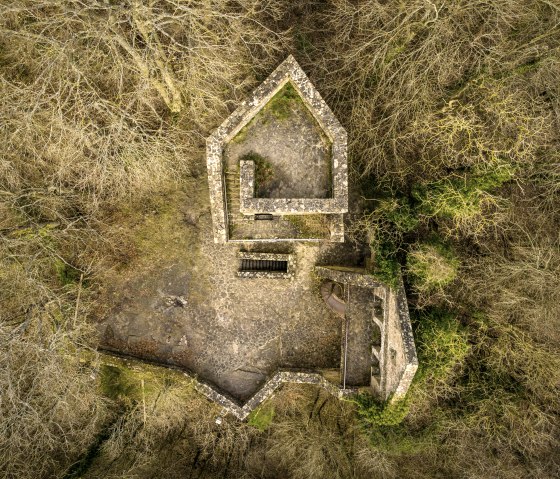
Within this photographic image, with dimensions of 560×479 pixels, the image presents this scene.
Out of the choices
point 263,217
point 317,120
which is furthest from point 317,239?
point 317,120

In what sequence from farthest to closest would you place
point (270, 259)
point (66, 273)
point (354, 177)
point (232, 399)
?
point (66, 273) → point (232, 399) → point (270, 259) → point (354, 177)

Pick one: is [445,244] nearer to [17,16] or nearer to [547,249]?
[547,249]

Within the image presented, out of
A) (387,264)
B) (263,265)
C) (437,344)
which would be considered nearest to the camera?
A: (437,344)

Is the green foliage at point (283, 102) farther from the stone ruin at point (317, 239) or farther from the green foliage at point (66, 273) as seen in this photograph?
the green foliage at point (66, 273)

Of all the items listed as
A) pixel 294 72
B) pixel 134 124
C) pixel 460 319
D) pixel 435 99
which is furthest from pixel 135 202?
pixel 460 319

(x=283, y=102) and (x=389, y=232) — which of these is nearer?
(x=283, y=102)

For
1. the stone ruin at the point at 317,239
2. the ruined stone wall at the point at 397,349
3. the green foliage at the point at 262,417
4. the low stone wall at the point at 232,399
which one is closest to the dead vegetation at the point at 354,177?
the green foliage at the point at 262,417

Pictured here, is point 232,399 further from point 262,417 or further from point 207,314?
point 207,314
